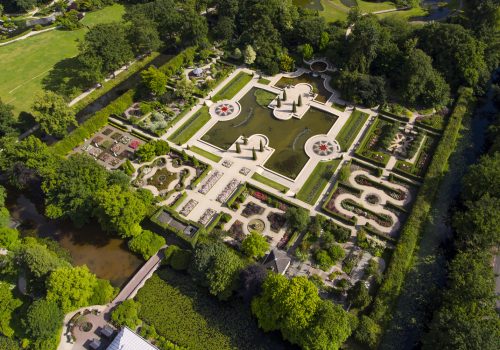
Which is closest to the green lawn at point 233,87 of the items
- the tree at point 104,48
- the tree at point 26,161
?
the tree at point 104,48

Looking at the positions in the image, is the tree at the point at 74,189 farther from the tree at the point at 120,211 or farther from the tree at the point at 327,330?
the tree at the point at 327,330

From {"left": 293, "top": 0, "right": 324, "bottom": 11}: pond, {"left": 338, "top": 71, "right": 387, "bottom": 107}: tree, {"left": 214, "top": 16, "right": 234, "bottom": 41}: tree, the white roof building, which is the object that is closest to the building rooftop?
the white roof building

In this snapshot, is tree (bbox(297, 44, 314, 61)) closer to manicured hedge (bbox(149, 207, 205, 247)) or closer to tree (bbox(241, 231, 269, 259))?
manicured hedge (bbox(149, 207, 205, 247))

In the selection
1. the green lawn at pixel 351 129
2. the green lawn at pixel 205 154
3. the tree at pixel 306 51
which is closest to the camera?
the green lawn at pixel 205 154

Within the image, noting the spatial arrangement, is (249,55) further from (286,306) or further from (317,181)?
(286,306)

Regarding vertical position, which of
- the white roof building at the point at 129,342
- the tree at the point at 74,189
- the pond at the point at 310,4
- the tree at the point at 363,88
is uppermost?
the pond at the point at 310,4
